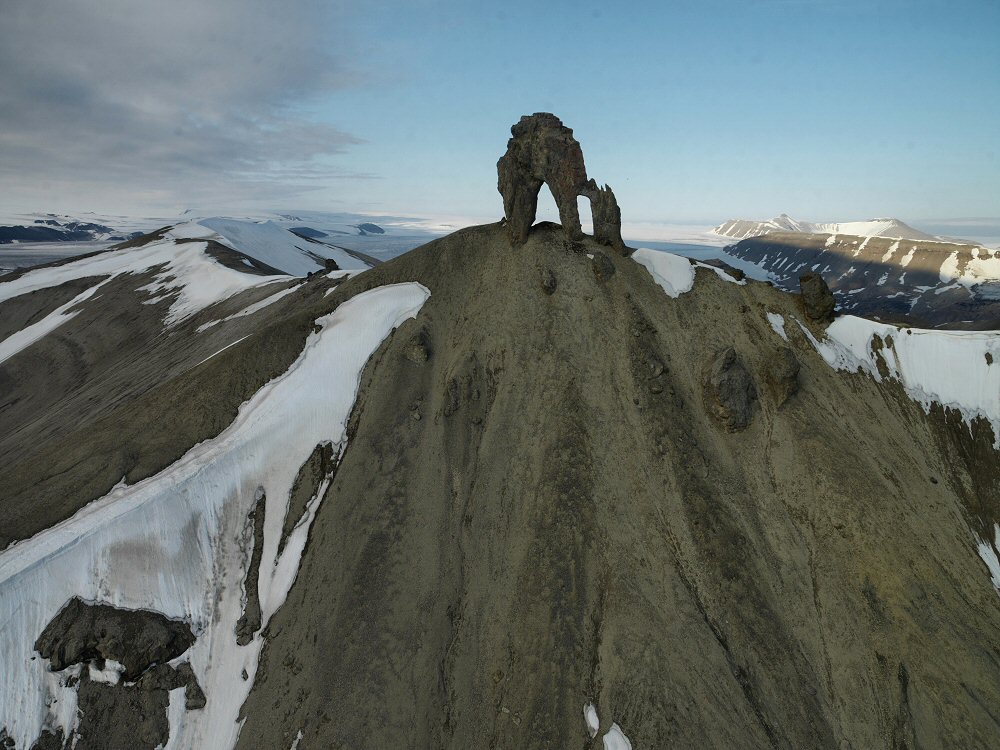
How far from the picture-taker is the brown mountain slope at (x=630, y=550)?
24797mm

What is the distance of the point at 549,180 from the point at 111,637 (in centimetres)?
4145

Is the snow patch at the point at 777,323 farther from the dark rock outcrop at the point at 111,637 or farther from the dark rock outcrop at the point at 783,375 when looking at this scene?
the dark rock outcrop at the point at 111,637

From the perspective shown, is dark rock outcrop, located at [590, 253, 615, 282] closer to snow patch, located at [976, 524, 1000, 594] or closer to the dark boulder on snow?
the dark boulder on snow

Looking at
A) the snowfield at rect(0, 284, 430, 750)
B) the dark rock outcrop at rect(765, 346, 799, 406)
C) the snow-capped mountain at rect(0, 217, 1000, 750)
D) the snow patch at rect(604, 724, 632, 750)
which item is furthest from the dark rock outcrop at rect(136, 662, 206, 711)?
the dark rock outcrop at rect(765, 346, 799, 406)

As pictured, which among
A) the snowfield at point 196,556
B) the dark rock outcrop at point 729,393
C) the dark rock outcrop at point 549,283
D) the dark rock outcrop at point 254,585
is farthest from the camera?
the dark rock outcrop at point 549,283

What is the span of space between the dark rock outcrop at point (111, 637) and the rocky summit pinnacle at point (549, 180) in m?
35.5

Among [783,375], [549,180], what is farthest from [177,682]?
[549,180]

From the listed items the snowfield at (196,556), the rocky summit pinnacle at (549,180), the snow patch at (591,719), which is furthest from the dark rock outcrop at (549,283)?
the snow patch at (591,719)

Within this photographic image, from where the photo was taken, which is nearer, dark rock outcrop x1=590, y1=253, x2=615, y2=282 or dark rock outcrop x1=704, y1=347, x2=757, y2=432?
dark rock outcrop x1=704, y1=347, x2=757, y2=432

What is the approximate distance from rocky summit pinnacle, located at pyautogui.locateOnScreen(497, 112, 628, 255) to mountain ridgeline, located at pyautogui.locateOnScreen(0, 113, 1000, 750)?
0.24 meters

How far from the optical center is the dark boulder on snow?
4091 cm

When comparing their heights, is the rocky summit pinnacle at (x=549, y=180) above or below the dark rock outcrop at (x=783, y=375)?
above

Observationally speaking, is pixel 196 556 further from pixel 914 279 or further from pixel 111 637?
pixel 914 279

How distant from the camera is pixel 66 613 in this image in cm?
2519
